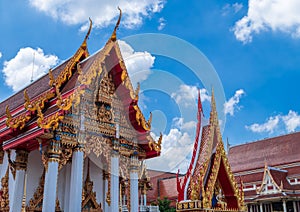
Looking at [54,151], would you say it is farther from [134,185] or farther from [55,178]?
[134,185]

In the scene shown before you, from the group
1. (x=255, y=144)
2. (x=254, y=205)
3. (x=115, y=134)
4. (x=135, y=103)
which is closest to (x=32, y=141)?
(x=115, y=134)

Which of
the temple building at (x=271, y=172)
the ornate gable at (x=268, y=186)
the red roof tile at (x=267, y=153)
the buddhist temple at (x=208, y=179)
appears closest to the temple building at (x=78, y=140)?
the buddhist temple at (x=208, y=179)

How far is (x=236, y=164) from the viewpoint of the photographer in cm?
3275

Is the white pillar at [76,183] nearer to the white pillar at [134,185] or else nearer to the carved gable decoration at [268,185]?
the white pillar at [134,185]

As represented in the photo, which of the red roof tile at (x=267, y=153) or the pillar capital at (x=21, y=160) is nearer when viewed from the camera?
the pillar capital at (x=21, y=160)

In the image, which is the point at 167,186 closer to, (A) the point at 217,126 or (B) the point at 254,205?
(B) the point at 254,205

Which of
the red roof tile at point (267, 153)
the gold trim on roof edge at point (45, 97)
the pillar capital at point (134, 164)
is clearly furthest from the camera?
the red roof tile at point (267, 153)

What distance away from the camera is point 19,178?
8.84 metres

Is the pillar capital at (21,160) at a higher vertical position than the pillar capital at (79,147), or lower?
lower

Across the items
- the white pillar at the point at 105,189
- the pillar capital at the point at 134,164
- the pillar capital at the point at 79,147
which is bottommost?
the white pillar at the point at 105,189

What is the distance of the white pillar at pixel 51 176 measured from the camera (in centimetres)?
771

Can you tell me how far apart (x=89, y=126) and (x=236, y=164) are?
2604cm

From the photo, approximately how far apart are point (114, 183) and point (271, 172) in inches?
782

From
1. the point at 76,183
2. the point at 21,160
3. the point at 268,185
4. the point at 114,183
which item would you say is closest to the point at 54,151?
the point at 76,183
